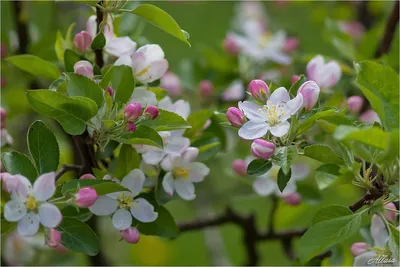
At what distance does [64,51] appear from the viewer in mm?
1006

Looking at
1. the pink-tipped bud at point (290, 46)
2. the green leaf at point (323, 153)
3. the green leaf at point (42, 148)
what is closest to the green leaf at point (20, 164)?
the green leaf at point (42, 148)

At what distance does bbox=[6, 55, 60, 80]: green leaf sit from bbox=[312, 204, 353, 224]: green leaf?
1.55 feet

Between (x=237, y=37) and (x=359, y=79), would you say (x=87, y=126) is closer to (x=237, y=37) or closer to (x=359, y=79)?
(x=359, y=79)

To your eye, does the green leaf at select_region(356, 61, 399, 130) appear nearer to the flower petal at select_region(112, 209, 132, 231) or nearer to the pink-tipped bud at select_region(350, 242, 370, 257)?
the pink-tipped bud at select_region(350, 242, 370, 257)

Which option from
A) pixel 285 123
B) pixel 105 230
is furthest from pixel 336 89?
pixel 105 230

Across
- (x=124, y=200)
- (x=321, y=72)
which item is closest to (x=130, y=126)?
(x=124, y=200)

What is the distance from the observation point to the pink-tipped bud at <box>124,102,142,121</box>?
853 mm

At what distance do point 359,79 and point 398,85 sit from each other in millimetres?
62

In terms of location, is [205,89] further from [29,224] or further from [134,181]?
[29,224]

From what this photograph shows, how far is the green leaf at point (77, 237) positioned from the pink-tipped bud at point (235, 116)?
0.24 meters

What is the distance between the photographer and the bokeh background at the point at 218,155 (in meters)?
1.48

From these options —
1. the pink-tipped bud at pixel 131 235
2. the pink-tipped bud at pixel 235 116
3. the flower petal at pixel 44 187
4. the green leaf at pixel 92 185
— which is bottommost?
the pink-tipped bud at pixel 131 235

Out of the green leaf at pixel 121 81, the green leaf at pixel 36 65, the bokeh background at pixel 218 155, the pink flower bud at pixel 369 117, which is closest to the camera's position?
the green leaf at pixel 121 81

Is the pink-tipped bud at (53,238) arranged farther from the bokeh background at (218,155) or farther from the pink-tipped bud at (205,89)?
the pink-tipped bud at (205,89)
